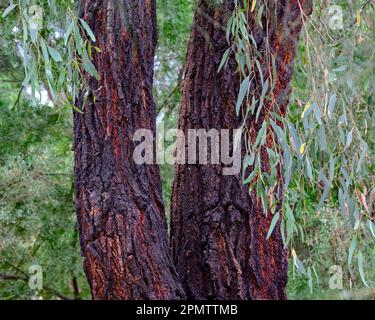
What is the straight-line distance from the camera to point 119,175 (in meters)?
2.66

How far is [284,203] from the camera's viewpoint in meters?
2.64

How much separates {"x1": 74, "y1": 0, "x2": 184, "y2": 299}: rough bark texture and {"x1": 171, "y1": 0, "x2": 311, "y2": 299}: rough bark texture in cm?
19

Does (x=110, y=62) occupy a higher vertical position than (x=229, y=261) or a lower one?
higher

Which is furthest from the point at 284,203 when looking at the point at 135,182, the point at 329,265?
the point at 329,265

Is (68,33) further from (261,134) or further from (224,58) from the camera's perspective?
(261,134)

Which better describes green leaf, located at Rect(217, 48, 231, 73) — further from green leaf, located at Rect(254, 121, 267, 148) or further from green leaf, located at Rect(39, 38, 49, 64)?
green leaf, located at Rect(39, 38, 49, 64)

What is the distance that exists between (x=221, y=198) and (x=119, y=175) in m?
0.45

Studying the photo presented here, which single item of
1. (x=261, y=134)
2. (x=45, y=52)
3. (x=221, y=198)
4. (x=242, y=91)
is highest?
(x=45, y=52)

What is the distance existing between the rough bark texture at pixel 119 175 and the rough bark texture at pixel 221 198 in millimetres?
191

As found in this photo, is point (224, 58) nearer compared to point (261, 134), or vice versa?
point (261, 134)

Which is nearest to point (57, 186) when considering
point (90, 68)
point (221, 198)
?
point (221, 198)

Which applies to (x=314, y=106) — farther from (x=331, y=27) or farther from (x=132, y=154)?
(x=331, y=27)

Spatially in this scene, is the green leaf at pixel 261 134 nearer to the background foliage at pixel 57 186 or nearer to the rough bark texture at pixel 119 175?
the rough bark texture at pixel 119 175
